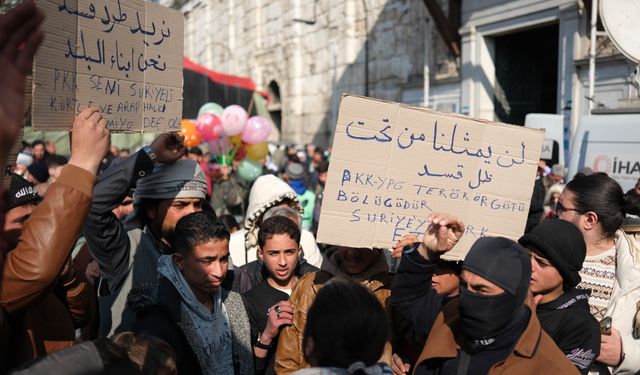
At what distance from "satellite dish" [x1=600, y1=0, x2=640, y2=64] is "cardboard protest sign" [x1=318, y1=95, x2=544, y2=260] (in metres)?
3.99

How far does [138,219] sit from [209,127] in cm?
647

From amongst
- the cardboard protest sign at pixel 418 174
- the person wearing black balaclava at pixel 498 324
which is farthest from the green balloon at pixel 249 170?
the person wearing black balaclava at pixel 498 324

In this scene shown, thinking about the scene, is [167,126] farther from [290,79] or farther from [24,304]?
[290,79]

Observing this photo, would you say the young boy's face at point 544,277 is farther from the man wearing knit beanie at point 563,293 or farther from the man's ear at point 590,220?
the man's ear at point 590,220

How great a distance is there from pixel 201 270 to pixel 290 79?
804 inches

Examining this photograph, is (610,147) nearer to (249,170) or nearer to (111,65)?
(111,65)

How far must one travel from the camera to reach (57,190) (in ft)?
5.05

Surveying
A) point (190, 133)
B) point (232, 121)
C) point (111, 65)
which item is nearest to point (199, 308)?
point (111, 65)

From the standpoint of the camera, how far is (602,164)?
5547 millimetres

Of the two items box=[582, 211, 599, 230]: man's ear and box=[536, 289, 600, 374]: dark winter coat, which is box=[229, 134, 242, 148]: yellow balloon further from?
box=[536, 289, 600, 374]: dark winter coat

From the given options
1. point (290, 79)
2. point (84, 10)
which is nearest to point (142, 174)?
point (84, 10)

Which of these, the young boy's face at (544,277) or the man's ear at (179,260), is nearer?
the young boy's face at (544,277)

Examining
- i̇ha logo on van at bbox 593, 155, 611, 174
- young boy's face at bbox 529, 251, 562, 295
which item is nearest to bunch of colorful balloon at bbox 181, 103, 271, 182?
i̇ha logo on van at bbox 593, 155, 611, 174

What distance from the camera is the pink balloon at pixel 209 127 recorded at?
30.6ft
